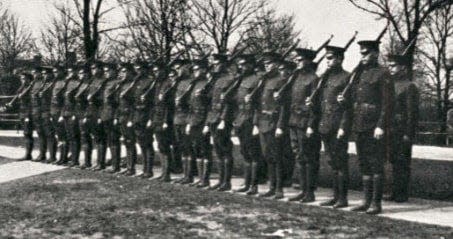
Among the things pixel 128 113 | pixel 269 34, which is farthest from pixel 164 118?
pixel 269 34

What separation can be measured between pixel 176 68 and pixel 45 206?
12.5ft

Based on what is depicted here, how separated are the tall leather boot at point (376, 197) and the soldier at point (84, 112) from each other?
270 inches

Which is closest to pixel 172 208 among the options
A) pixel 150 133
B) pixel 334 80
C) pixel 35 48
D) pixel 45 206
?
pixel 45 206

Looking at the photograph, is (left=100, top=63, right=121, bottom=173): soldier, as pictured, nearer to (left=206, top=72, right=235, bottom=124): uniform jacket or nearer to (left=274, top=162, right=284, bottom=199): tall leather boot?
(left=206, top=72, right=235, bottom=124): uniform jacket

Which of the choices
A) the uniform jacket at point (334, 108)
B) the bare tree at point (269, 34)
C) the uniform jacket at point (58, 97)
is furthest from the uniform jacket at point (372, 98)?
the bare tree at point (269, 34)

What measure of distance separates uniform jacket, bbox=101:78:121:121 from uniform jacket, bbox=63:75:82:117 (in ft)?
3.73

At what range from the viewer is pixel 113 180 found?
39.5 ft

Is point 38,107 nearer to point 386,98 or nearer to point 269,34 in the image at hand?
point 386,98

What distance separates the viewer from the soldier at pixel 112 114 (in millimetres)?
13039

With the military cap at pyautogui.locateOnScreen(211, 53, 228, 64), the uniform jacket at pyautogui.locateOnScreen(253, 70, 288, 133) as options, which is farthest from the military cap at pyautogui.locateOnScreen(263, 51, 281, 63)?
the military cap at pyautogui.locateOnScreen(211, 53, 228, 64)

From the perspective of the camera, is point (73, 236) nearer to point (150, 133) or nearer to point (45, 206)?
point (45, 206)

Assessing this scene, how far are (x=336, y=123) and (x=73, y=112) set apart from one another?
266 inches

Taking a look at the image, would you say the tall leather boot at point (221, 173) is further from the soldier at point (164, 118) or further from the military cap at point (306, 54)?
the military cap at point (306, 54)

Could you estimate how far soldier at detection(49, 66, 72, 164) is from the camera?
14.5m
